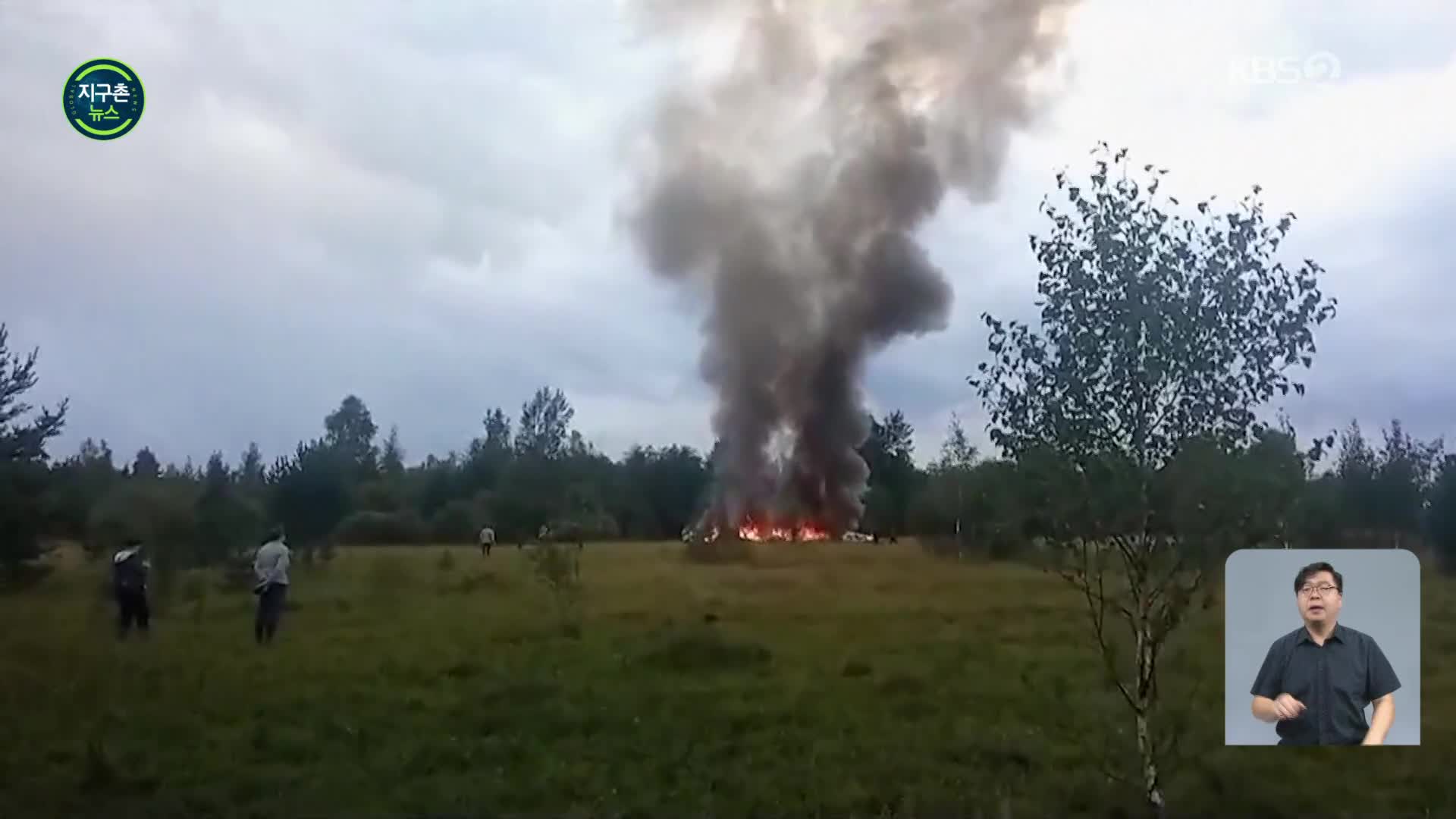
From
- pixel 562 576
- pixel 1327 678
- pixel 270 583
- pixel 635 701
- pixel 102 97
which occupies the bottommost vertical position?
pixel 635 701

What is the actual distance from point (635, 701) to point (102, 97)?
19.6 feet

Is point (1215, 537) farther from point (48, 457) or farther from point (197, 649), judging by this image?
point (48, 457)

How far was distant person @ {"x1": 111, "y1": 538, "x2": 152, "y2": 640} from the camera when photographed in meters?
7.73

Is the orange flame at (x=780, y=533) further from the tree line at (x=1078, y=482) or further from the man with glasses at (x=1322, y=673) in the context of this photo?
the man with glasses at (x=1322, y=673)

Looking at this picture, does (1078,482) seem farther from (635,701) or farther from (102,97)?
(102,97)

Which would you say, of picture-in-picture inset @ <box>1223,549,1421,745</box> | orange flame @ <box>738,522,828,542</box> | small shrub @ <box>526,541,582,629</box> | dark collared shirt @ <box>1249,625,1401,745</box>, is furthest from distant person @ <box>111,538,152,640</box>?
dark collared shirt @ <box>1249,625,1401,745</box>

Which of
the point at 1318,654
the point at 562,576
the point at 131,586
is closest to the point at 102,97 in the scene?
the point at 131,586

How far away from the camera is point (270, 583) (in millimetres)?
8047

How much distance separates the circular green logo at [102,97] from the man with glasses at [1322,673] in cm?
873

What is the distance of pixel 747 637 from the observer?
28.6 ft

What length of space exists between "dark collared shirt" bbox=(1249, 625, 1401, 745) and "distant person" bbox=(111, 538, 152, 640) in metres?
7.78

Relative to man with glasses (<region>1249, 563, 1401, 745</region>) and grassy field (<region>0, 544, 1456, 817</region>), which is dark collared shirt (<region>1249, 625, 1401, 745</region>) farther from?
grassy field (<region>0, 544, 1456, 817</region>)

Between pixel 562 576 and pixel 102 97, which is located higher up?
pixel 102 97

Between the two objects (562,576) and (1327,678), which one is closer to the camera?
(1327,678)
